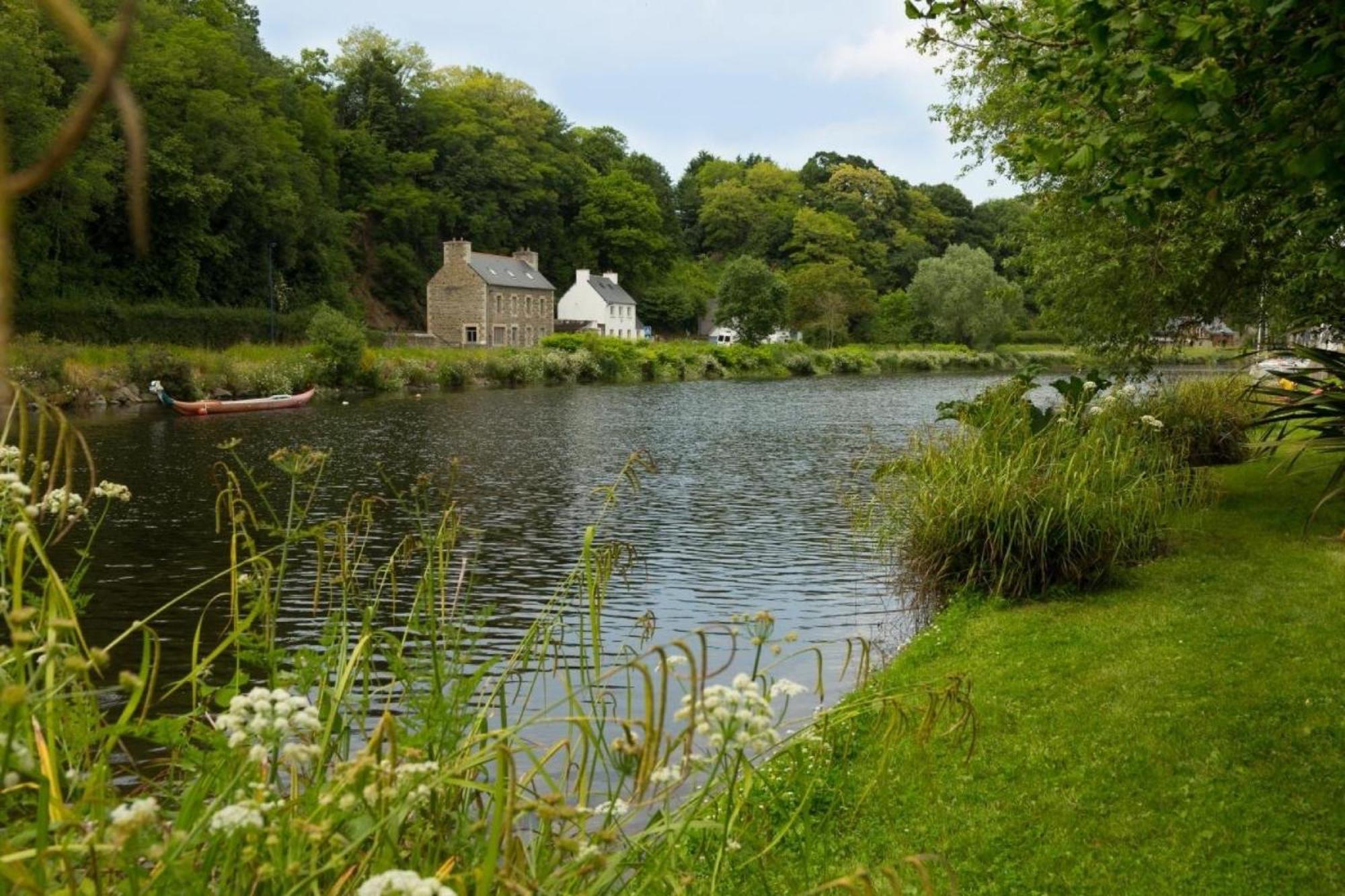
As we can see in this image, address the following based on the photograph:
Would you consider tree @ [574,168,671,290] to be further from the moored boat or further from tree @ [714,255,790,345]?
the moored boat

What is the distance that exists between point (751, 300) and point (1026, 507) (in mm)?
78489

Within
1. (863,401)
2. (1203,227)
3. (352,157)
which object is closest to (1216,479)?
(1203,227)

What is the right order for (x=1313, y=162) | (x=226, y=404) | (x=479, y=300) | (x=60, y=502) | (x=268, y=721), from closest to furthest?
(x=268, y=721) → (x=60, y=502) → (x=1313, y=162) → (x=226, y=404) → (x=479, y=300)

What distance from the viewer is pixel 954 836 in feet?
17.6

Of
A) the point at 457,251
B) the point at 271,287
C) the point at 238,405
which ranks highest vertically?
the point at 457,251

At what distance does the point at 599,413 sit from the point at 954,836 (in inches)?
1322

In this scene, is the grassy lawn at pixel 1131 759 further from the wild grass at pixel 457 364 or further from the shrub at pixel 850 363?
the shrub at pixel 850 363

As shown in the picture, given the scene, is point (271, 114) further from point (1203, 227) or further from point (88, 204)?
point (1203, 227)

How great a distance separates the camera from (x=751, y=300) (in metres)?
87.9

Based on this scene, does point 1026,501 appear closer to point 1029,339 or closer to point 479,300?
point 479,300

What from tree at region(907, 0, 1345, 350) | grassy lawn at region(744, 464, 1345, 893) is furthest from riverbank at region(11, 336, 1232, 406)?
tree at region(907, 0, 1345, 350)

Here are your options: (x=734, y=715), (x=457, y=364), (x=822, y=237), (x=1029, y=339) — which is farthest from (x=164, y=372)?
(x=1029, y=339)

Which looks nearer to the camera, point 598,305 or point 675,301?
point 598,305

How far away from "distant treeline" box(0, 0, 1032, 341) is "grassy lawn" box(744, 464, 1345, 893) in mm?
13670
